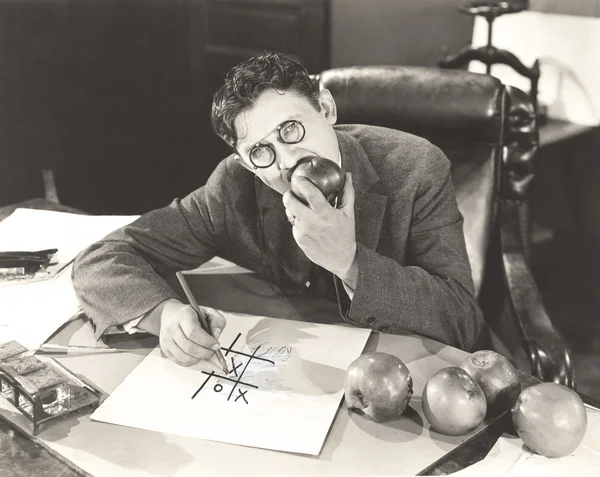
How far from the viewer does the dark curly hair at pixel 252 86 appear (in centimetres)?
142

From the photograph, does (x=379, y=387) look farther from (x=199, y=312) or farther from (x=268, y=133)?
(x=268, y=133)

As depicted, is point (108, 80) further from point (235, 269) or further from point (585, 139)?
point (585, 139)

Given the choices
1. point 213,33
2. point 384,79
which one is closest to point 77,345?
point 384,79

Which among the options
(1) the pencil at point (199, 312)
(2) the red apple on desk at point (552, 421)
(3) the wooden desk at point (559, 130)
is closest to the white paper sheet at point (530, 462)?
(2) the red apple on desk at point (552, 421)

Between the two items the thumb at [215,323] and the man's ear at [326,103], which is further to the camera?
the man's ear at [326,103]

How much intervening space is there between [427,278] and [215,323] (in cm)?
43

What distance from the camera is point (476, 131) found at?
1960 millimetres

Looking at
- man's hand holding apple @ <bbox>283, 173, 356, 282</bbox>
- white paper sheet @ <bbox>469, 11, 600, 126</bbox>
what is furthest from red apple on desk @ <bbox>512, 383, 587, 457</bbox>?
white paper sheet @ <bbox>469, 11, 600, 126</bbox>

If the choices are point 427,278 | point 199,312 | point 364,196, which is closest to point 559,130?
point 364,196

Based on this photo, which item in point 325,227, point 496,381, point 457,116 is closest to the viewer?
point 496,381

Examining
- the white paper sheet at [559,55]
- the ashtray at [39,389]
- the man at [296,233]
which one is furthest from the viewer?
the white paper sheet at [559,55]

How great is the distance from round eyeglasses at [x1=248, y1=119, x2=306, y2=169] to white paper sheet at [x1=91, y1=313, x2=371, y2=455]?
1.11 ft

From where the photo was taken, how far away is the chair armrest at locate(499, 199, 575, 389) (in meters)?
1.56

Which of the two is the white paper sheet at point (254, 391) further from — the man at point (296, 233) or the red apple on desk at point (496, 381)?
the red apple on desk at point (496, 381)
